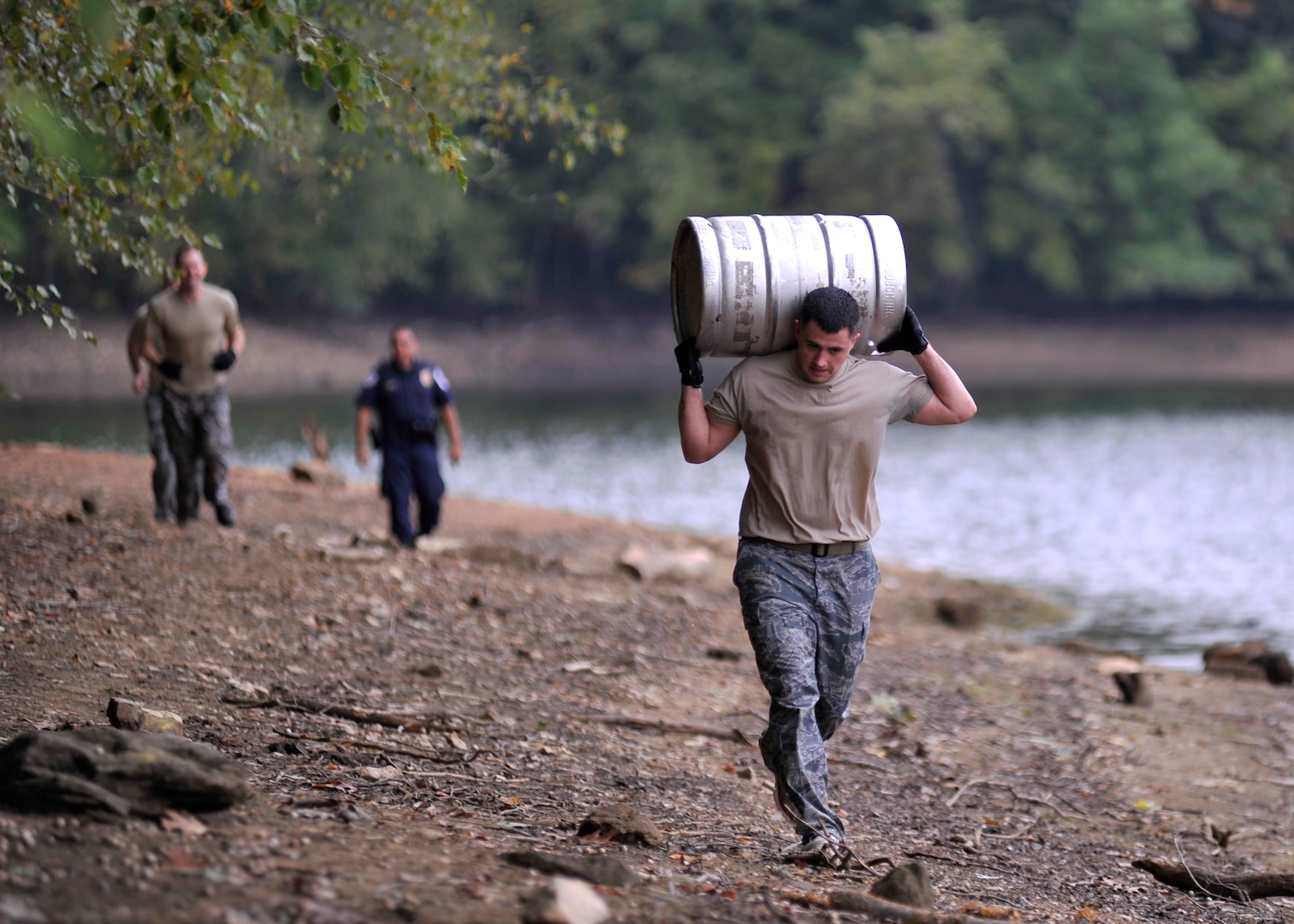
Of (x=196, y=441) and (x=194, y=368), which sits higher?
(x=194, y=368)

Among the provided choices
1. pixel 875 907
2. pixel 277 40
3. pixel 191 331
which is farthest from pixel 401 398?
pixel 875 907

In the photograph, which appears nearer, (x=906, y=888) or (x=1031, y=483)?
(x=906, y=888)

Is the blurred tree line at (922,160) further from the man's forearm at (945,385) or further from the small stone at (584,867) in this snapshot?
the small stone at (584,867)

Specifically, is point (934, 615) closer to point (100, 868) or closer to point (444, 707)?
point (444, 707)

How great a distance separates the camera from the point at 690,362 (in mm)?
5246

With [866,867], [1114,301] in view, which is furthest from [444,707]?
[1114,301]

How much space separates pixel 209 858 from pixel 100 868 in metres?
0.29

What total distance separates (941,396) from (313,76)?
8.43 feet

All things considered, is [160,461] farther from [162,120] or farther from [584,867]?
[584,867]


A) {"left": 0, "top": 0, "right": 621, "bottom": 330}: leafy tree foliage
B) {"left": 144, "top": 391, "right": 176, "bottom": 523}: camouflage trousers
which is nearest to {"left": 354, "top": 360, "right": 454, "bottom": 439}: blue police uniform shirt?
{"left": 144, "top": 391, "right": 176, "bottom": 523}: camouflage trousers

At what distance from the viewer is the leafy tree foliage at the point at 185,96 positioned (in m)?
5.43

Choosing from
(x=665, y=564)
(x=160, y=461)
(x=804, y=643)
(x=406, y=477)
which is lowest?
(x=665, y=564)

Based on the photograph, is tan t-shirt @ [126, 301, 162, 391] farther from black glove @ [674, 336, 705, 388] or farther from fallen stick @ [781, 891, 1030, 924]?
fallen stick @ [781, 891, 1030, 924]

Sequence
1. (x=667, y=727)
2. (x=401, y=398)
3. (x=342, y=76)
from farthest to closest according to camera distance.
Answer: (x=401, y=398), (x=667, y=727), (x=342, y=76)
